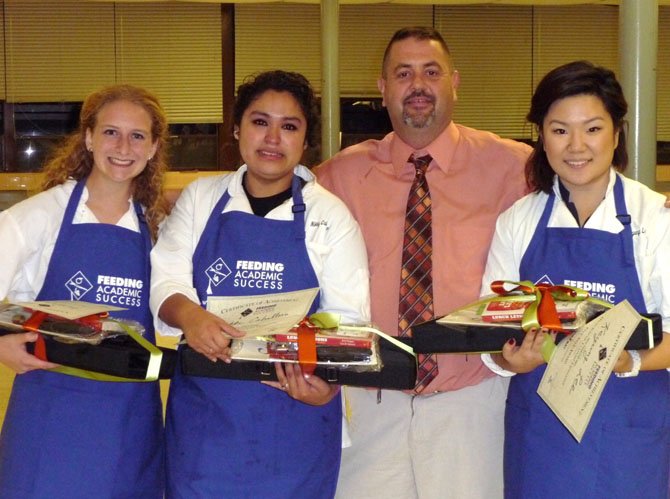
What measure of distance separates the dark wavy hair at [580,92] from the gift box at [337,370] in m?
0.63

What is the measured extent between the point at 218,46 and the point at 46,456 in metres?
9.07

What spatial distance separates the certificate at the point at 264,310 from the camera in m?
1.98

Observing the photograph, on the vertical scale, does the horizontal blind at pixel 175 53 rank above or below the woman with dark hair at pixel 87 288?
above

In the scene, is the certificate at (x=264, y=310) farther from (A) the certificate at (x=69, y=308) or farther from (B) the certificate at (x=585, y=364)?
(B) the certificate at (x=585, y=364)

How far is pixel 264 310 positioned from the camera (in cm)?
208

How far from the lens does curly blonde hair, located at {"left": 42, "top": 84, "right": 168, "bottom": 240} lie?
2545 millimetres

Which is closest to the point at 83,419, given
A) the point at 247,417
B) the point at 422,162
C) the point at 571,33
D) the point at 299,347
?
the point at 247,417

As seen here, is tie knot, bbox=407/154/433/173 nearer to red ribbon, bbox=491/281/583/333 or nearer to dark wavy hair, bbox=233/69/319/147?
dark wavy hair, bbox=233/69/319/147

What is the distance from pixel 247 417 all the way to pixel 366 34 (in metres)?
9.05

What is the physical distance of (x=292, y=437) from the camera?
7.55 feet

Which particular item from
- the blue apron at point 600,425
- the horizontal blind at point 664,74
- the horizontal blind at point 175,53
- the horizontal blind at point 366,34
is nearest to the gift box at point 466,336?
the blue apron at point 600,425

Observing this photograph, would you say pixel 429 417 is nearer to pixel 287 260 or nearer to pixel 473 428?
pixel 473 428

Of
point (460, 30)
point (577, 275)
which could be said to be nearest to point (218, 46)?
point (460, 30)

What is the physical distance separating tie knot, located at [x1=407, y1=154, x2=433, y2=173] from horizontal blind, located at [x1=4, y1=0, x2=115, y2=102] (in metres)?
8.43
